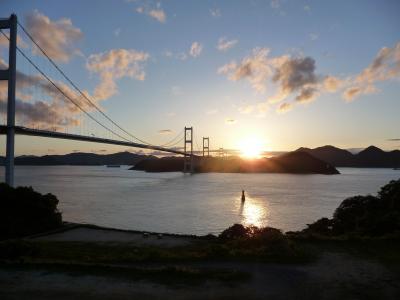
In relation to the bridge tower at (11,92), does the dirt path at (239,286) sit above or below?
below

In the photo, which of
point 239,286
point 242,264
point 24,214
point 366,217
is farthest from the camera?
point 24,214

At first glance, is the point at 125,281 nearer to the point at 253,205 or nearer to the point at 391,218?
the point at 391,218

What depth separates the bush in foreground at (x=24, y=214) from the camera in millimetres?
21416

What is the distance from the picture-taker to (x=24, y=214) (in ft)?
74.1

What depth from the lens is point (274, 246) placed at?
44.7ft

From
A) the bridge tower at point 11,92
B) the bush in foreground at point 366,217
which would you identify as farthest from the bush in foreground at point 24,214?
the bush in foreground at point 366,217

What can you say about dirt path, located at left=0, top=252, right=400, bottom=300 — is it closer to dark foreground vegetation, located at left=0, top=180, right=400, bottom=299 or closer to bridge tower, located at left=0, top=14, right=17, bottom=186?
Answer: dark foreground vegetation, located at left=0, top=180, right=400, bottom=299

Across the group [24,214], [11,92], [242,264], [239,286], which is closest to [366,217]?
[242,264]

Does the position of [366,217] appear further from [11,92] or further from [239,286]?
[11,92]

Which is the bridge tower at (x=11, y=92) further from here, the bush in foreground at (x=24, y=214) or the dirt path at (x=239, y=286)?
the dirt path at (x=239, y=286)

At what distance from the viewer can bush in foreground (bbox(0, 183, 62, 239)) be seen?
21.4m

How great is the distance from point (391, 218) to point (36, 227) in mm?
18782

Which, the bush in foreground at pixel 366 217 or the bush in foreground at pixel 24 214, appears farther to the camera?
the bush in foreground at pixel 24 214

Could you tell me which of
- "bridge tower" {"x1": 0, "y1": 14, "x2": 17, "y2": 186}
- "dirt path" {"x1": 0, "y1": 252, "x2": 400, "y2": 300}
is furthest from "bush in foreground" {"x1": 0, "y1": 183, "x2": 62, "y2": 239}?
"bridge tower" {"x1": 0, "y1": 14, "x2": 17, "y2": 186}
